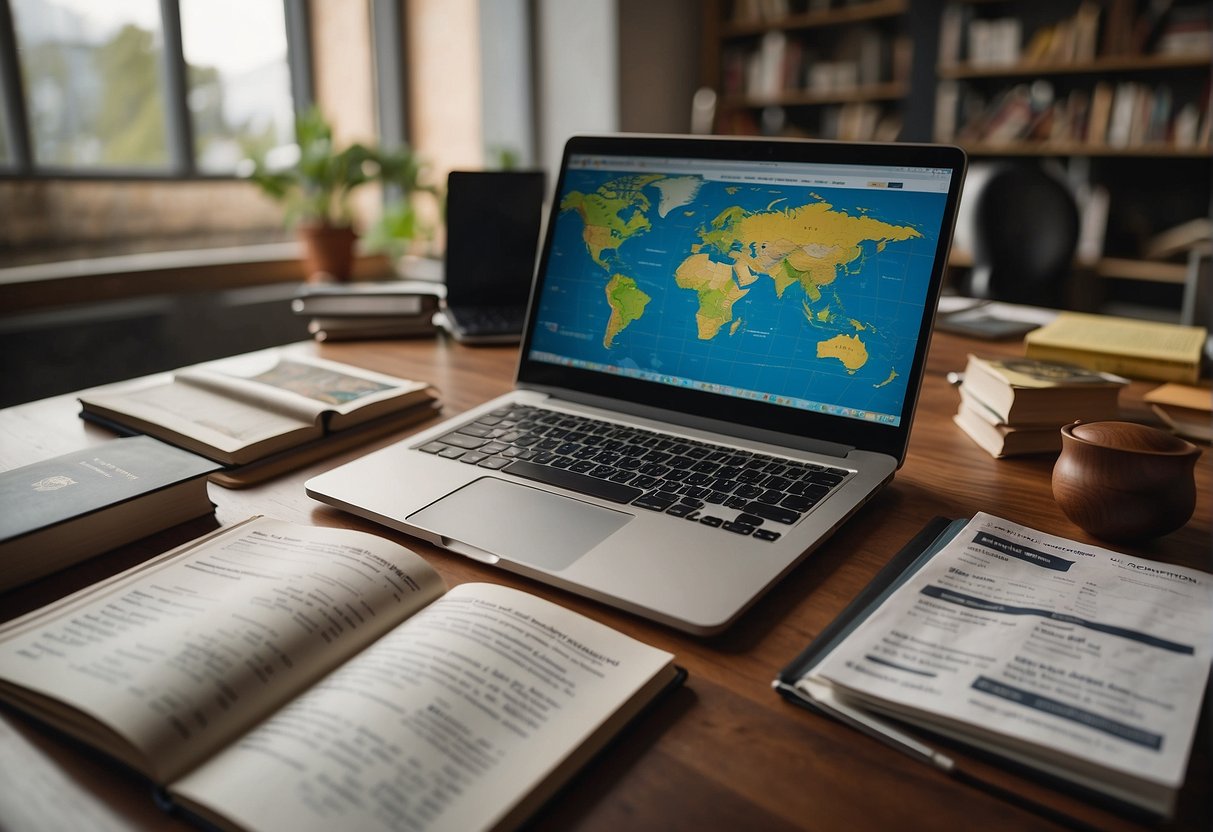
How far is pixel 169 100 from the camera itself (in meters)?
3.35

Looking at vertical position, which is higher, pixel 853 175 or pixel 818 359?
pixel 853 175

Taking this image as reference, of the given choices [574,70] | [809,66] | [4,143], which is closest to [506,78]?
[574,70]

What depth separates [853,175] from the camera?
81 cm

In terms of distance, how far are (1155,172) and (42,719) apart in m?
4.13

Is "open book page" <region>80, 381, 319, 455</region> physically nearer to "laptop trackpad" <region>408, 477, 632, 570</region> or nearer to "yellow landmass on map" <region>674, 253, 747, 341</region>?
"laptop trackpad" <region>408, 477, 632, 570</region>

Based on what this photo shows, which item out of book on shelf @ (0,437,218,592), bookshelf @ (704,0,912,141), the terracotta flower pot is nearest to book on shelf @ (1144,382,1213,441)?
book on shelf @ (0,437,218,592)

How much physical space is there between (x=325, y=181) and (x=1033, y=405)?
2.18m

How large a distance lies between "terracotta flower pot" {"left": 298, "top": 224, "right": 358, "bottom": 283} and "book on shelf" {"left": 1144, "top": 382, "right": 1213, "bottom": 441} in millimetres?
1978

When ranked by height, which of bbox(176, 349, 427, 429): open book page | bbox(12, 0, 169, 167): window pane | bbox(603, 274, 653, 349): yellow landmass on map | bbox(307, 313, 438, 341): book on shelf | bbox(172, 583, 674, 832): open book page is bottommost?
bbox(172, 583, 674, 832): open book page

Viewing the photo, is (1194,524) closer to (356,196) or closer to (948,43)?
(948,43)

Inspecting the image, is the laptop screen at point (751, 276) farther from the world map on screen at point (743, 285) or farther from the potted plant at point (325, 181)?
the potted plant at point (325, 181)

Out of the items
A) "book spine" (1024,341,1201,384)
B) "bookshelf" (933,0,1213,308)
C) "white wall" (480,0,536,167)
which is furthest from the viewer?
"white wall" (480,0,536,167)

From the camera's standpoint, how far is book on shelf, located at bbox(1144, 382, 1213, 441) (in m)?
0.92

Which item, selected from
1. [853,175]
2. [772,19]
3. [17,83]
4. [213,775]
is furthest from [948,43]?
[213,775]
